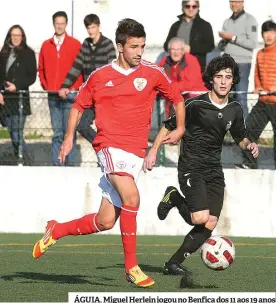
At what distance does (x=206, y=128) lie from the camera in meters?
10.7

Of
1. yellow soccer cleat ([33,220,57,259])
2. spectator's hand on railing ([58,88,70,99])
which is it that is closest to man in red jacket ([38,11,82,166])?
spectator's hand on railing ([58,88,70,99])

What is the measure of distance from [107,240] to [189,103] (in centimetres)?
463

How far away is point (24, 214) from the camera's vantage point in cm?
1591

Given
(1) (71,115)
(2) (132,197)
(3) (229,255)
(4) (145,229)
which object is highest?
(1) (71,115)

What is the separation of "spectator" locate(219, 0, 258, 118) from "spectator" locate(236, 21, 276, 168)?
0.44 metres

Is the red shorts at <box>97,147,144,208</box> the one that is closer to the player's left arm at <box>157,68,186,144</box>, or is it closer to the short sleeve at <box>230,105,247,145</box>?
the player's left arm at <box>157,68,186,144</box>

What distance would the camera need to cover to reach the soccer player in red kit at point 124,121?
9.52m

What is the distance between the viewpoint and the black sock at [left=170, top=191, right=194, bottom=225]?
10.8 metres

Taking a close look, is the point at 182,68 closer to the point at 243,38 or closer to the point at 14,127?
the point at 243,38

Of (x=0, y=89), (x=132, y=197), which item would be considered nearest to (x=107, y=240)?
(x=0, y=89)

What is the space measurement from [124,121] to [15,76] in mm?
7033

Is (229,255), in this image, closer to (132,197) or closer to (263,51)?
(132,197)

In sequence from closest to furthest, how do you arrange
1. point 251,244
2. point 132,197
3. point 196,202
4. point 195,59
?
point 132,197
point 196,202
point 251,244
point 195,59

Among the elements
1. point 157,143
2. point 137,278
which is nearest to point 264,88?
point 157,143
